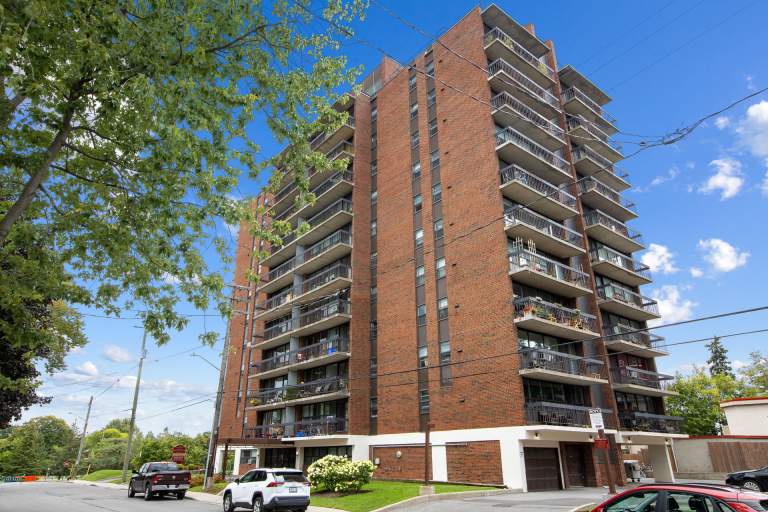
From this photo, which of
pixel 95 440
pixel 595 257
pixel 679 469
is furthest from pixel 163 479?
pixel 95 440

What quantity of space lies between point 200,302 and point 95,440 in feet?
317

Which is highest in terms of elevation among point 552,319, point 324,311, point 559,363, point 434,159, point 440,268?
point 434,159

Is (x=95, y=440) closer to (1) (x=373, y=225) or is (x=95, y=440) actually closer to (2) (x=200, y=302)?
(1) (x=373, y=225)

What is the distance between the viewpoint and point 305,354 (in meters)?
37.2

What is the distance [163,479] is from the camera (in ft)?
76.7

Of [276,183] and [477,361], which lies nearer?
[276,183]

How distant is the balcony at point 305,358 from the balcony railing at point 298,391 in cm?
146

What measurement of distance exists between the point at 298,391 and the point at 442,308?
46.5 feet

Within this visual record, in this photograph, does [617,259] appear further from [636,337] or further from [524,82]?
[524,82]

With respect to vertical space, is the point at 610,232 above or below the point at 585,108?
below

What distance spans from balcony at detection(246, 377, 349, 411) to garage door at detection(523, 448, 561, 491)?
1232 cm

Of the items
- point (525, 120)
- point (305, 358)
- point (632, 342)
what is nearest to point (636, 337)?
point (632, 342)

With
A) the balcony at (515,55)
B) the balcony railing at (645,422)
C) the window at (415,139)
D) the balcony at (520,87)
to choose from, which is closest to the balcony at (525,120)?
the balcony at (520,87)

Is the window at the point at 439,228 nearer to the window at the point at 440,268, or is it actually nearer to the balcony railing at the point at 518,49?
the window at the point at 440,268
